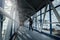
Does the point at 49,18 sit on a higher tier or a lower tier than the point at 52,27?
higher

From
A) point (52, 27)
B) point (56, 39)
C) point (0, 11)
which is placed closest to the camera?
point (0, 11)

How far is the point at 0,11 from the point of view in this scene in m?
0.85

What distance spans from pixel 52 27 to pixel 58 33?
451mm

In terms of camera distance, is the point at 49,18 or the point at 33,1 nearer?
the point at 33,1

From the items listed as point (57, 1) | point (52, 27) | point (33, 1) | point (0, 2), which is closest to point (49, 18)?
point (52, 27)

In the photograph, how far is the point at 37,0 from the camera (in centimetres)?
416

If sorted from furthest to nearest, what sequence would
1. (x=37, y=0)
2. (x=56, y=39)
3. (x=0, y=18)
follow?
1. (x=56, y=39)
2. (x=37, y=0)
3. (x=0, y=18)

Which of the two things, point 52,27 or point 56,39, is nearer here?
point 56,39

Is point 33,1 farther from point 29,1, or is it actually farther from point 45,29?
point 45,29

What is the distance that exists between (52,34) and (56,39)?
635 mm

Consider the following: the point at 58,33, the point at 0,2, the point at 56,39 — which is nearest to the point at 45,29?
the point at 58,33

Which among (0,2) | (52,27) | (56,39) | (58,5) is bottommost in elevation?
(56,39)

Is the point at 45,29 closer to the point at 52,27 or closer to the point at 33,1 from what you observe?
the point at 52,27

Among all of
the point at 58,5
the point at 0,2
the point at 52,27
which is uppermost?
the point at 58,5
